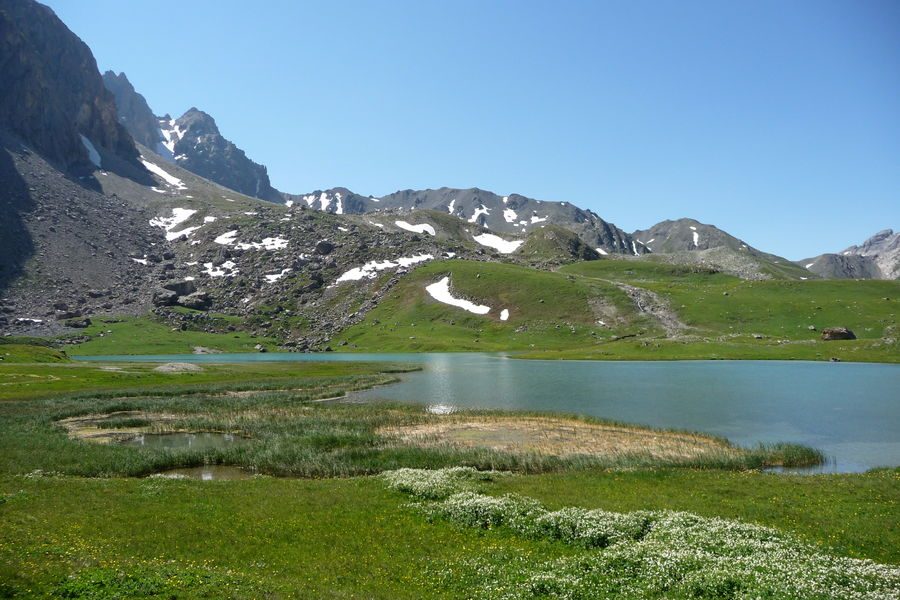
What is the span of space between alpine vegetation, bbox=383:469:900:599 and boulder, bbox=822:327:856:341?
15809 centimetres

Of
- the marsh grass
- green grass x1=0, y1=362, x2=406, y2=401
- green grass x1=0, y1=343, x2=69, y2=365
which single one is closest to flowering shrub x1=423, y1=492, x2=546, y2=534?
the marsh grass

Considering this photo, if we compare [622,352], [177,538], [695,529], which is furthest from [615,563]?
[622,352]

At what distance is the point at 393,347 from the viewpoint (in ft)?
641

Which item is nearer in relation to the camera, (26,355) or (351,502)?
(351,502)

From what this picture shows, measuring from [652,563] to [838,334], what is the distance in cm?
16663

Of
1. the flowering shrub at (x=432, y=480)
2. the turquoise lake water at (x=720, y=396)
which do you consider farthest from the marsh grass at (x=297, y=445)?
the turquoise lake water at (x=720, y=396)

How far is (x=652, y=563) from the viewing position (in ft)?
60.7

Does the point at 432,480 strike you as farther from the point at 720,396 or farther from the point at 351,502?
the point at 720,396

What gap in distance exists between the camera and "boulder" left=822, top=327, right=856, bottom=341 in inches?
5896

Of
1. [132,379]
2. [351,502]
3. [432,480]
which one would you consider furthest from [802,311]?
[132,379]

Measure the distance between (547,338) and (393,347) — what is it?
56.5 meters

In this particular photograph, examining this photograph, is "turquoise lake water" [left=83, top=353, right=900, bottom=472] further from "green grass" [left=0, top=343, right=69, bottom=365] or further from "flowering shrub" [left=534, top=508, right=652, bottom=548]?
"green grass" [left=0, top=343, right=69, bottom=365]

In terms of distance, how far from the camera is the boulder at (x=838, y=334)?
14975 centimetres

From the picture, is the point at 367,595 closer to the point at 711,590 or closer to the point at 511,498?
the point at 711,590
